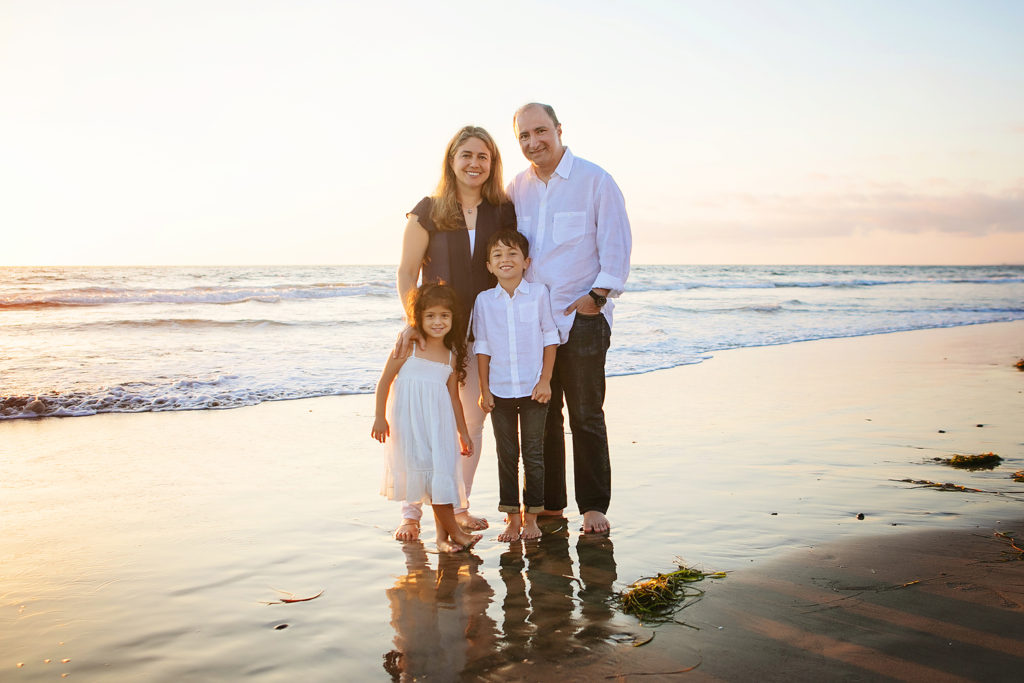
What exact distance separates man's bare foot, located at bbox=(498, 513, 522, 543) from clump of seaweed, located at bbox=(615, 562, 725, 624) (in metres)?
0.78

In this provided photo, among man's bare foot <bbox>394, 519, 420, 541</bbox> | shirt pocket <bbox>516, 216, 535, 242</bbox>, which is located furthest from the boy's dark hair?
man's bare foot <bbox>394, 519, 420, 541</bbox>

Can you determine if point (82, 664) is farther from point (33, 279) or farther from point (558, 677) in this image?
point (33, 279)

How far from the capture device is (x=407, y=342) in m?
3.45

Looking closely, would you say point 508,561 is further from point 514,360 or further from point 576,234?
point 576,234

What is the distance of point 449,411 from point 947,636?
2.10 meters

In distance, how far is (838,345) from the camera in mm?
11617

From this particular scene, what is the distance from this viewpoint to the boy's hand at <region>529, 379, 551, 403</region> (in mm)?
3504

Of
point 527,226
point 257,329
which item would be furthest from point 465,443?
point 257,329

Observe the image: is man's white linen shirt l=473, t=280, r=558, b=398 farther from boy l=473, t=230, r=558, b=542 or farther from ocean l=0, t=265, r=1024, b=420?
ocean l=0, t=265, r=1024, b=420

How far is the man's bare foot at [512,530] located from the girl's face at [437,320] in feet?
3.13

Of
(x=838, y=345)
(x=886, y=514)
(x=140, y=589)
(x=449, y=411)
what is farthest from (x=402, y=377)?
(x=838, y=345)

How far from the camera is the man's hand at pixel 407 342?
344 centimetres

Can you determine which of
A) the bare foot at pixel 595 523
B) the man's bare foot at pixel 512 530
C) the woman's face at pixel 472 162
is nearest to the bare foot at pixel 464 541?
the man's bare foot at pixel 512 530

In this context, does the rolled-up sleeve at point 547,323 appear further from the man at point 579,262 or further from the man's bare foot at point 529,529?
the man's bare foot at point 529,529
